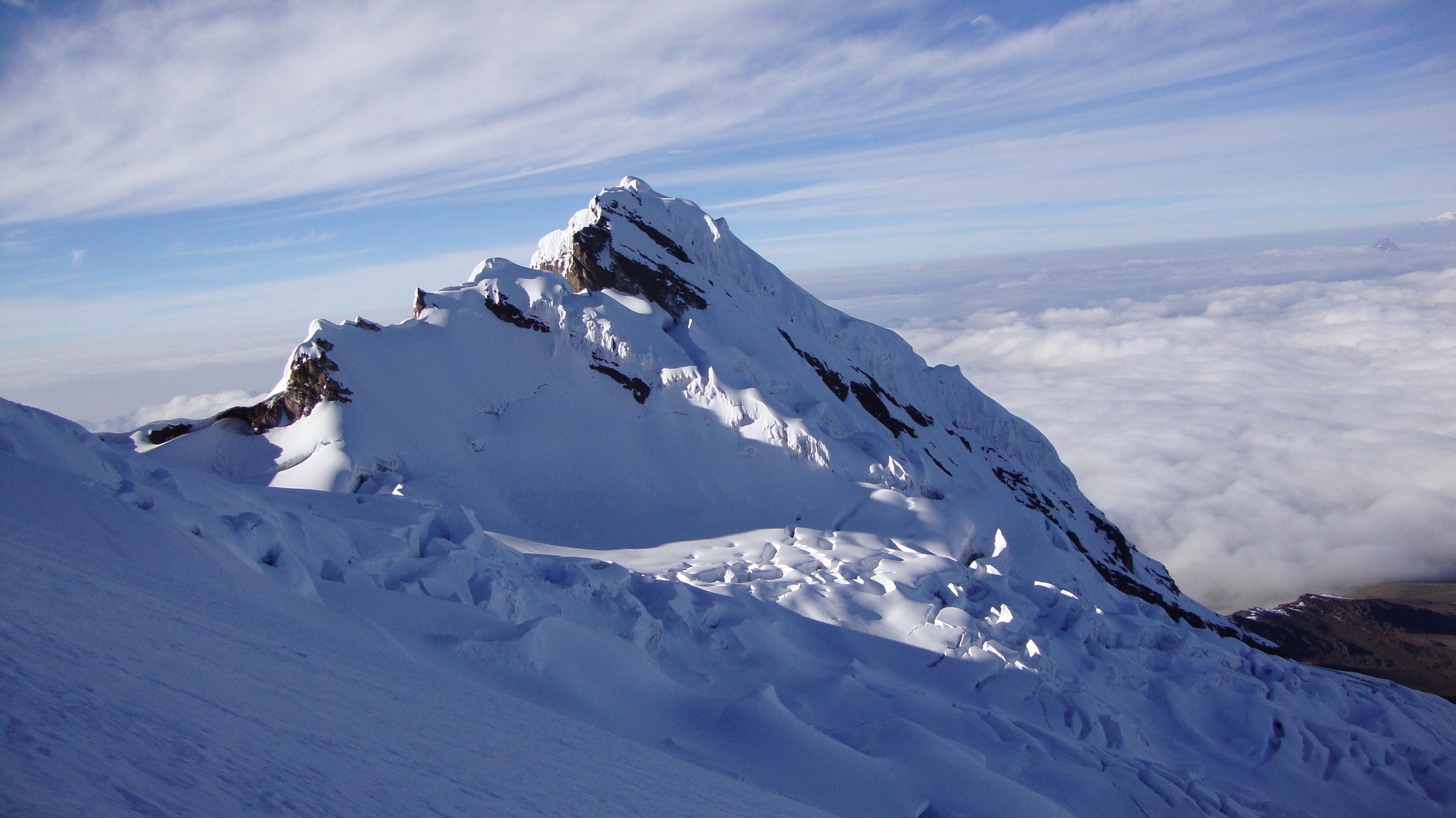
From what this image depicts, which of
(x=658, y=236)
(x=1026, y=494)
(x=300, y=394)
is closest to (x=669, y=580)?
(x=300, y=394)

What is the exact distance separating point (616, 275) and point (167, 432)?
22280 millimetres

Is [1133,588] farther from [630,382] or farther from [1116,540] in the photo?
[630,382]

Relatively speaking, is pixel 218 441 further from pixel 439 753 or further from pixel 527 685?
→ pixel 439 753

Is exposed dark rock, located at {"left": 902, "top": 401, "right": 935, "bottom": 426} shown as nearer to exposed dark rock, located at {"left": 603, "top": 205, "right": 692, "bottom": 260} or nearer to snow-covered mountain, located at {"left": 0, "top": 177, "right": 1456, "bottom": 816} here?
snow-covered mountain, located at {"left": 0, "top": 177, "right": 1456, "bottom": 816}

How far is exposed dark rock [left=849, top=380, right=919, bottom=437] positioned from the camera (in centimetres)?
4297

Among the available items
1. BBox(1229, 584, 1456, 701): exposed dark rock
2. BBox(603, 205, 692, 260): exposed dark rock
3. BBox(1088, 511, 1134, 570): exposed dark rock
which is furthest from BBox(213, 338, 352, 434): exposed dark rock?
BBox(1229, 584, 1456, 701): exposed dark rock

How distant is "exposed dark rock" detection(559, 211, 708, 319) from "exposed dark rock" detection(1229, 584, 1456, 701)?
8054 centimetres

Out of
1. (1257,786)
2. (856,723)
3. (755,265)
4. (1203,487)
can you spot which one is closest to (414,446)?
(856,723)

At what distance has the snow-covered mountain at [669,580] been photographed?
32.2 feet

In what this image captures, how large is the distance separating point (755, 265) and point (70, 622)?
146 ft

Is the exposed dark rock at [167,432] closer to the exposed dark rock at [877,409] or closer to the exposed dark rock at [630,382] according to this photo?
the exposed dark rock at [630,382]

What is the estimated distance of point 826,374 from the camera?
42.6 m

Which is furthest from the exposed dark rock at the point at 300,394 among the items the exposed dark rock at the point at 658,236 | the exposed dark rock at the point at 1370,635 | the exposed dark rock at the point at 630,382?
the exposed dark rock at the point at 1370,635

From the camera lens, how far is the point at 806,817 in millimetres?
9805
